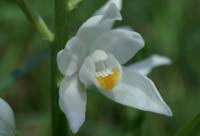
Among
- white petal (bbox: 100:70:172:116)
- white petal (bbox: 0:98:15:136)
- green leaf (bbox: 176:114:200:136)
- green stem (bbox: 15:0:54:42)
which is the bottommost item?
green leaf (bbox: 176:114:200:136)

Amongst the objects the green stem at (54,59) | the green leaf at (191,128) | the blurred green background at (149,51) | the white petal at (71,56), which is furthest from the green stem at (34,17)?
the blurred green background at (149,51)

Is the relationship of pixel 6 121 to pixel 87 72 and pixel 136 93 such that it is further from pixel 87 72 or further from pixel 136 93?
pixel 136 93

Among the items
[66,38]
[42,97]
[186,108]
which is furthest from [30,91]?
[66,38]

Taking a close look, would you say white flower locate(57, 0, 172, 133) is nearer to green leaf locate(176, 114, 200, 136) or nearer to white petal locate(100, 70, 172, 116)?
white petal locate(100, 70, 172, 116)

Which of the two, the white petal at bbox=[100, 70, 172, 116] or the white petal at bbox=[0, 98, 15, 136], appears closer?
the white petal at bbox=[100, 70, 172, 116]

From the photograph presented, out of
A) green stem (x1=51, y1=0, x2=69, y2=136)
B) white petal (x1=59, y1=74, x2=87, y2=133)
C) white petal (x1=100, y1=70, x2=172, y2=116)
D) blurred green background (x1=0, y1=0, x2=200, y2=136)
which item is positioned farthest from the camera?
blurred green background (x1=0, y1=0, x2=200, y2=136)

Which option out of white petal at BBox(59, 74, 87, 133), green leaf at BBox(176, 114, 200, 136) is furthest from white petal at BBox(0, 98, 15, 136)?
green leaf at BBox(176, 114, 200, 136)

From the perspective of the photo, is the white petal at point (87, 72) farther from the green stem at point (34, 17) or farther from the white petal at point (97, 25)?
the green stem at point (34, 17)
